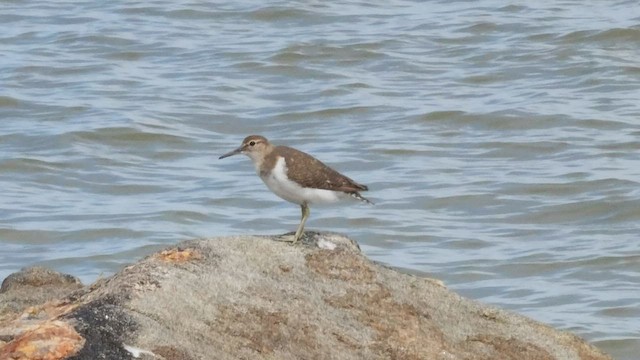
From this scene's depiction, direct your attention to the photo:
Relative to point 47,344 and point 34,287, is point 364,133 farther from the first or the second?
point 47,344

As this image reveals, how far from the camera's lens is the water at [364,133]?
40.6ft

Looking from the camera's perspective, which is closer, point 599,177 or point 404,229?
point 404,229

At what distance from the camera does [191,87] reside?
1850cm

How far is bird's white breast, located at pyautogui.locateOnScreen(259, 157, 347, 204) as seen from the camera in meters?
7.32

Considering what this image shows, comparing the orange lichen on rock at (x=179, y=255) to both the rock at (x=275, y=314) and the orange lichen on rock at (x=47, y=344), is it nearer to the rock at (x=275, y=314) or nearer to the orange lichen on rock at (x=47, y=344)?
the rock at (x=275, y=314)

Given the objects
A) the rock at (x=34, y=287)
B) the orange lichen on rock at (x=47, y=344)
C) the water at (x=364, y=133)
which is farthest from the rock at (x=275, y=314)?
the water at (x=364, y=133)

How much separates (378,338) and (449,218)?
8260 mm

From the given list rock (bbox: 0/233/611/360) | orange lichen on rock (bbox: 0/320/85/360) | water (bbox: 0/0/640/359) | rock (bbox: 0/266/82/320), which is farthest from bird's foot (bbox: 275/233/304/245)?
water (bbox: 0/0/640/359)

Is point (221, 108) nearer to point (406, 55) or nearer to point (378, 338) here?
point (406, 55)

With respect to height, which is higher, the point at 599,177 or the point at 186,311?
the point at 186,311

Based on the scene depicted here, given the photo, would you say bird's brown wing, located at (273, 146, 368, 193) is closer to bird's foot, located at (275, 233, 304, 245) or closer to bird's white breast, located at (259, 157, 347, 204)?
bird's white breast, located at (259, 157, 347, 204)

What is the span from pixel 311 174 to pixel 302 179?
0.06m

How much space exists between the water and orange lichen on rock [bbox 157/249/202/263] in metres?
5.40

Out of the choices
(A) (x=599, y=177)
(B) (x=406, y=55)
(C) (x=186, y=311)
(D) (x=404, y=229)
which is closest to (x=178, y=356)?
(C) (x=186, y=311)
